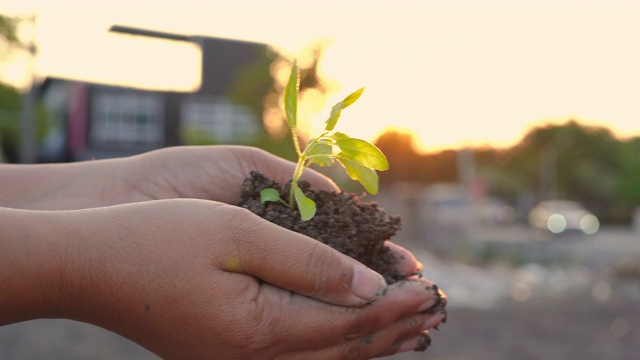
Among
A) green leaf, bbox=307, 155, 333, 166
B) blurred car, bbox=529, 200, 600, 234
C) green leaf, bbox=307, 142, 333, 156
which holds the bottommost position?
green leaf, bbox=307, 155, 333, 166

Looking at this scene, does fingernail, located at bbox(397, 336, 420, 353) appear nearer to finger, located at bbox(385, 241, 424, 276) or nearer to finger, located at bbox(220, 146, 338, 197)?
finger, located at bbox(385, 241, 424, 276)

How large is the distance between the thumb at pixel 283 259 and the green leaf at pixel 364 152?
1.06 feet

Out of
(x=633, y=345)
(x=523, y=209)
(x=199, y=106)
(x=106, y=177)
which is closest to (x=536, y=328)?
(x=633, y=345)

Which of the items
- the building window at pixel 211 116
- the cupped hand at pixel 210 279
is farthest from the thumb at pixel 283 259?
the building window at pixel 211 116

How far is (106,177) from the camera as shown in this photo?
220 cm

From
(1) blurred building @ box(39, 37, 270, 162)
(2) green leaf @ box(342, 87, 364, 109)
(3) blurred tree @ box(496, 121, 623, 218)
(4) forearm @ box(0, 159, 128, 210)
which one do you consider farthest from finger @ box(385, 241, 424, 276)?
(3) blurred tree @ box(496, 121, 623, 218)

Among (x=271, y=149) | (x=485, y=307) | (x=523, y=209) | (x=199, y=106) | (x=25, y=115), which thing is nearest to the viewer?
(x=485, y=307)

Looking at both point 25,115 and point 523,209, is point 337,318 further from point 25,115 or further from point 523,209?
point 523,209

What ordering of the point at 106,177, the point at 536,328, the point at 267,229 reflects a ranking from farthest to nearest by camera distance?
1. the point at 536,328
2. the point at 106,177
3. the point at 267,229

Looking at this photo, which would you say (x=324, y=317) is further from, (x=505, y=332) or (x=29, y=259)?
(x=505, y=332)

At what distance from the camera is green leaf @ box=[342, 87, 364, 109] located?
5.64 feet

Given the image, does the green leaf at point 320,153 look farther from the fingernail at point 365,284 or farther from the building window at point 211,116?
the building window at point 211,116

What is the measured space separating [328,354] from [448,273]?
38.9ft

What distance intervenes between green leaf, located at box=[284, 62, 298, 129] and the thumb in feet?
1.21
